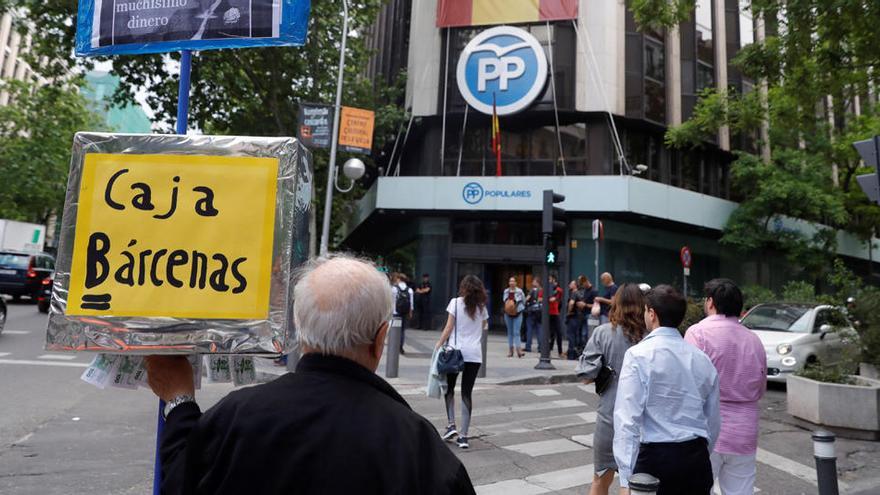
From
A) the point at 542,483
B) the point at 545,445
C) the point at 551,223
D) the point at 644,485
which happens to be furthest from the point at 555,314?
the point at 644,485

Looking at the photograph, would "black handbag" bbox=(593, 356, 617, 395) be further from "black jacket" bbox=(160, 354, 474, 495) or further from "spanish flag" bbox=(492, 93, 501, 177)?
"spanish flag" bbox=(492, 93, 501, 177)

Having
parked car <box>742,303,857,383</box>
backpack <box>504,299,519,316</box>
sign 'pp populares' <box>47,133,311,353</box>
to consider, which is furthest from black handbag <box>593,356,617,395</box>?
backpack <box>504,299,519,316</box>

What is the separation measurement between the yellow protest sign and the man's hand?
15 cm

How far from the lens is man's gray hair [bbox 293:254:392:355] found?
1.61 meters

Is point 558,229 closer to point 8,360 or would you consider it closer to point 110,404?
point 110,404

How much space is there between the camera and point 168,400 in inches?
72.2

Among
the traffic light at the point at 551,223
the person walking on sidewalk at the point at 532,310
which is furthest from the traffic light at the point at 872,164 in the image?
the person walking on sidewalk at the point at 532,310

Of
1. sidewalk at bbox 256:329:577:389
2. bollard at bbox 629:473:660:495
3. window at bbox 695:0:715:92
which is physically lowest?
sidewalk at bbox 256:329:577:389

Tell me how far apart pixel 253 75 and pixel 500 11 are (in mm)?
9351

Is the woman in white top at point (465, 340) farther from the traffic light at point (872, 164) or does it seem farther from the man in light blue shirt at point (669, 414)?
the traffic light at point (872, 164)

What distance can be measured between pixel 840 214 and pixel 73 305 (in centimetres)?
2632

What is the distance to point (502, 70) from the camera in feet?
73.1

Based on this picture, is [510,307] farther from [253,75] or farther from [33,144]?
[33,144]

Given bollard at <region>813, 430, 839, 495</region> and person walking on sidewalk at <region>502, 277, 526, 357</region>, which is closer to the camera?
bollard at <region>813, 430, 839, 495</region>
